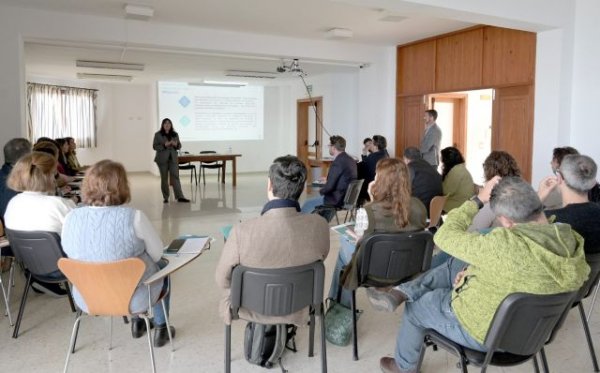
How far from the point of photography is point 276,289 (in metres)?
2.00

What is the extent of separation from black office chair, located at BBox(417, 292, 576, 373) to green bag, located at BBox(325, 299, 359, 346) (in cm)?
90

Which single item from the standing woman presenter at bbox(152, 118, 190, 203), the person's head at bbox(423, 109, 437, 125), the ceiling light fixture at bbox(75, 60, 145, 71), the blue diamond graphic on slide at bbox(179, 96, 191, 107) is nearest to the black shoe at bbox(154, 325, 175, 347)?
the person's head at bbox(423, 109, 437, 125)

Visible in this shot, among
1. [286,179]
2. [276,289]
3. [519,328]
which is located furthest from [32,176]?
[519,328]

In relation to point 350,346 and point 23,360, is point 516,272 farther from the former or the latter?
point 23,360

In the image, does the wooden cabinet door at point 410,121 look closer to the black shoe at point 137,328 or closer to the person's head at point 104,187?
the black shoe at point 137,328

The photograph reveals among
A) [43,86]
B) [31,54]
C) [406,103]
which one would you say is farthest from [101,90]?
[406,103]

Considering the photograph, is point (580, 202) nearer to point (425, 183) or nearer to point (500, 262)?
point (500, 262)

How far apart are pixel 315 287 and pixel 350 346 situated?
0.85 m

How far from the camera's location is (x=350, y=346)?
275 centimetres

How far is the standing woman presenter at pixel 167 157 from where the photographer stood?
26.7 feet

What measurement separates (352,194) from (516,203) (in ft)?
11.4

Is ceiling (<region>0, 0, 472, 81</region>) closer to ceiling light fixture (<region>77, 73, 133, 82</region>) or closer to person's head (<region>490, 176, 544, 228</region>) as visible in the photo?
ceiling light fixture (<region>77, 73, 133, 82</region>)

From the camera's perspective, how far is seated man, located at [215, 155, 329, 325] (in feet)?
6.57

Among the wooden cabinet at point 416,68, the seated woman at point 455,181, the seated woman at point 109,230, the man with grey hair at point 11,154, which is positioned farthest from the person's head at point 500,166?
the wooden cabinet at point 416,68
